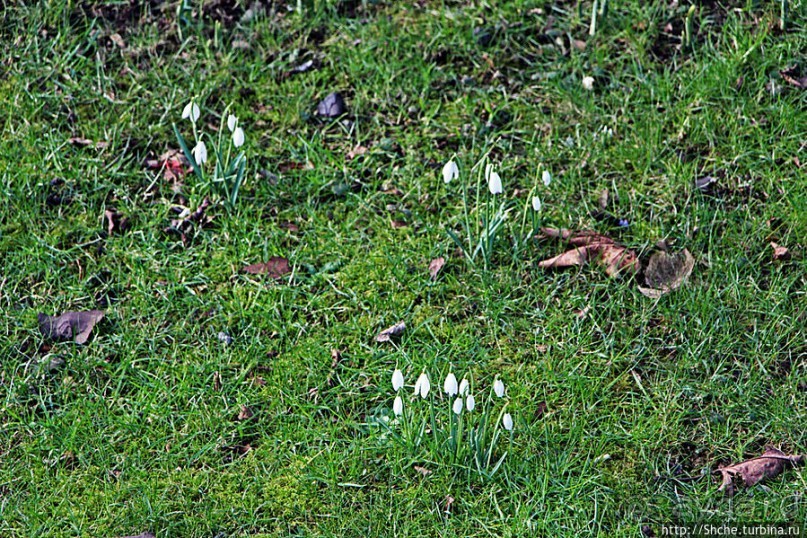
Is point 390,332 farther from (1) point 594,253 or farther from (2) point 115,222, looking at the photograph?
(2) point 115,222

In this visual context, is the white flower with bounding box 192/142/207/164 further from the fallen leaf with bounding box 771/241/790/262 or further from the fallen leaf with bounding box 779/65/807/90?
the fallen leaf with bounding box 779/65/807/90

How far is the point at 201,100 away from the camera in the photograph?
423cm

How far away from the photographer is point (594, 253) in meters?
3.61

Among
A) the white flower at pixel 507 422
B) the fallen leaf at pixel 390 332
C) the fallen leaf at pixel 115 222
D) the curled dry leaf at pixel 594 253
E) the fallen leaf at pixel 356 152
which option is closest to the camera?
the white flower at pixel 507 422

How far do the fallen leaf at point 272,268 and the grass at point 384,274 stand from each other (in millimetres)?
46

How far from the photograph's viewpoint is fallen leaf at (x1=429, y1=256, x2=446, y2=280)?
11.8 ft

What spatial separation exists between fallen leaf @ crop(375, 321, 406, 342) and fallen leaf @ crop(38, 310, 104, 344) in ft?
3.35

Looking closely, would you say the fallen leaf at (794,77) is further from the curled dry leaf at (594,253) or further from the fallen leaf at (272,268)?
the fallen leaf at (272,268)

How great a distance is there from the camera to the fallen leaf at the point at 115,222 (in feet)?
12.4

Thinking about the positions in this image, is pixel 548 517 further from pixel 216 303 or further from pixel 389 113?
pixel 389 113

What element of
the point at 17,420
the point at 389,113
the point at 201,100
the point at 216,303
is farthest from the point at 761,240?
the point at 17,420

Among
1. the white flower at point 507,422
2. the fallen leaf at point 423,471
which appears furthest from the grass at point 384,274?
the white flower at point 507,422

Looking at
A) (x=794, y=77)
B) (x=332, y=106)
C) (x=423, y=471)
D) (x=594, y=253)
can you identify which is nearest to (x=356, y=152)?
(x=332, y=106)

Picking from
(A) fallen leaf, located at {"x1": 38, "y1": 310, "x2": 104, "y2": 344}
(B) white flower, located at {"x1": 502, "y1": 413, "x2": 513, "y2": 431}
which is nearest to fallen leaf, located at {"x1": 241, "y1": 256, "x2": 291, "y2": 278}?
(A) fallen leaf, located at {"x1": 38, "y1": 310, "x2": 104, "y2": 344}
